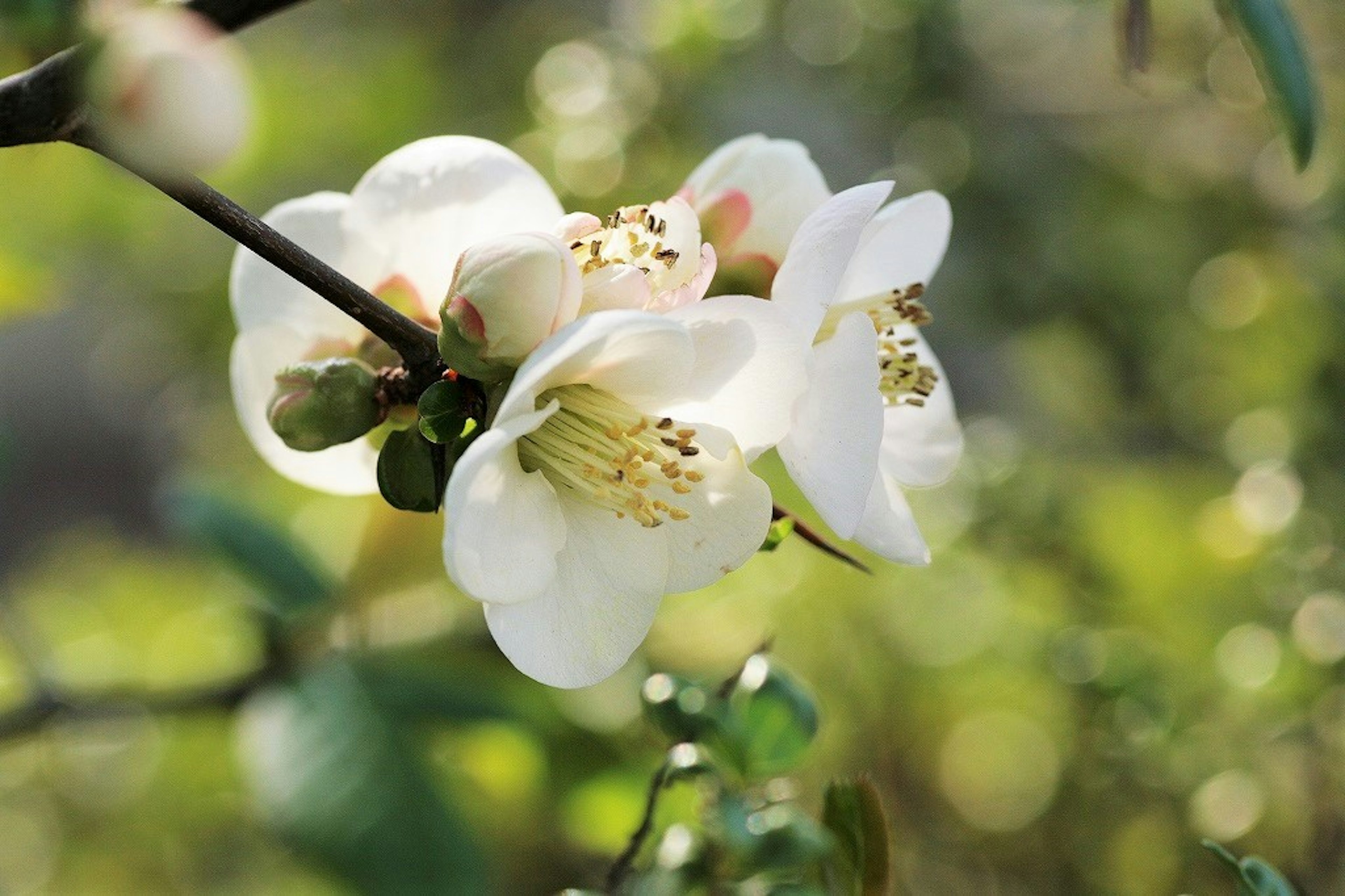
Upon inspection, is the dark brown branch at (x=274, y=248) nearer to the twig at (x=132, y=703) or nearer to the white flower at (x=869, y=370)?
the white flower at (x=869, y=370)

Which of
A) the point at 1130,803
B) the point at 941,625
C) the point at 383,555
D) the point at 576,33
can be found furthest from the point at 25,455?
the point at 1130,803

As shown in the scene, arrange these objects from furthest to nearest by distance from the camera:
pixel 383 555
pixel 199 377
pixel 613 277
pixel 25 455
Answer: pixel 25 455 → pixel 199 377 → pixel 383 555 → pixel 613 277

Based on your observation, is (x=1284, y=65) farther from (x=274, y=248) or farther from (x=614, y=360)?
(x=274, y=248)

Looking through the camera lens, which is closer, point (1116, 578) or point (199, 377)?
point (1116, 578)

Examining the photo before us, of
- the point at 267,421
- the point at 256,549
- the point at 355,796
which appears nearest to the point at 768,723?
the point at 267,421

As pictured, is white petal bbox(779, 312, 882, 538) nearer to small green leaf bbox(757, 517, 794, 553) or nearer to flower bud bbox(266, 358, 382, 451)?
small green leaf bbox(757, 517, 794, 553)

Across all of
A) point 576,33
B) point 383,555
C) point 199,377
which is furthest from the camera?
point 576,33

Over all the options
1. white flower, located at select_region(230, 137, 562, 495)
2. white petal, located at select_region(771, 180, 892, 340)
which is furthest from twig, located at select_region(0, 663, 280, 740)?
white petal, located at select_region(771, 180, 892, 340)

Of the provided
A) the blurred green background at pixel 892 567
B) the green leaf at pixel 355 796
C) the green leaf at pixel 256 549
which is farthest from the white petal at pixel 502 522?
the green leaf at pixel 256 549

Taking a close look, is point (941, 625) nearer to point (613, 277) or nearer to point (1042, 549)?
point (1042, 549)
